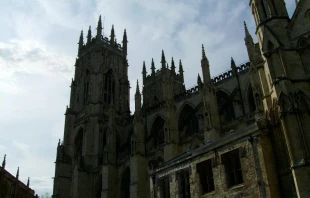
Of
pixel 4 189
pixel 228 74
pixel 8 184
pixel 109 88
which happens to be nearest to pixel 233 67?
pixel 228 74

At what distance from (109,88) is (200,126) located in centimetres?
2123

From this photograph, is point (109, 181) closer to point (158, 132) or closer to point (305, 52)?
point (158, 132)

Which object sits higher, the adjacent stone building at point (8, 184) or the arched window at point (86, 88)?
the arched window at point (86, 88)

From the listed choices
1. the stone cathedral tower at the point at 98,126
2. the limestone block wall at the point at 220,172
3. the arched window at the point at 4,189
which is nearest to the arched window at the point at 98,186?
the stone cathedral tower at the point at 98,126

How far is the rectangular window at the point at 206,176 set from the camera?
1487 cm

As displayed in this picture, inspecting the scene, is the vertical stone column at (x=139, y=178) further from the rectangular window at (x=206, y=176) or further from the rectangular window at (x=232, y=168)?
the rectangular window at (x=232, y=168)

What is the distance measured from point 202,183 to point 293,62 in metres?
6.39

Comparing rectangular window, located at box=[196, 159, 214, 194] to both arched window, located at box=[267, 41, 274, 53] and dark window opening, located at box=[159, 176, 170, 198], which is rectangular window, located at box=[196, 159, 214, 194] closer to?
dark window opening, located at box=[159, 176, 170, 198]

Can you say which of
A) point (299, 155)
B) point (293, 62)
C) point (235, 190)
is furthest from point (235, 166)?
point (293, 62)

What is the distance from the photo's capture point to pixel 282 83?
1231 cm

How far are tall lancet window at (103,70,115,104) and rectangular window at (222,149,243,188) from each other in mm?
36430

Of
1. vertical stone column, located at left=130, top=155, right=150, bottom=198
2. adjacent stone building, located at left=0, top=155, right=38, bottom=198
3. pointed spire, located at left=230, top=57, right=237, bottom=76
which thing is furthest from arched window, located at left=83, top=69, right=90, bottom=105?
pointed spire, located at left=230, top=57, right=237, bottom=76

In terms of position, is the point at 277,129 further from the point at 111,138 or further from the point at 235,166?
the point at 111,138

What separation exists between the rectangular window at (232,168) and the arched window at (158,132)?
23.3 metres
